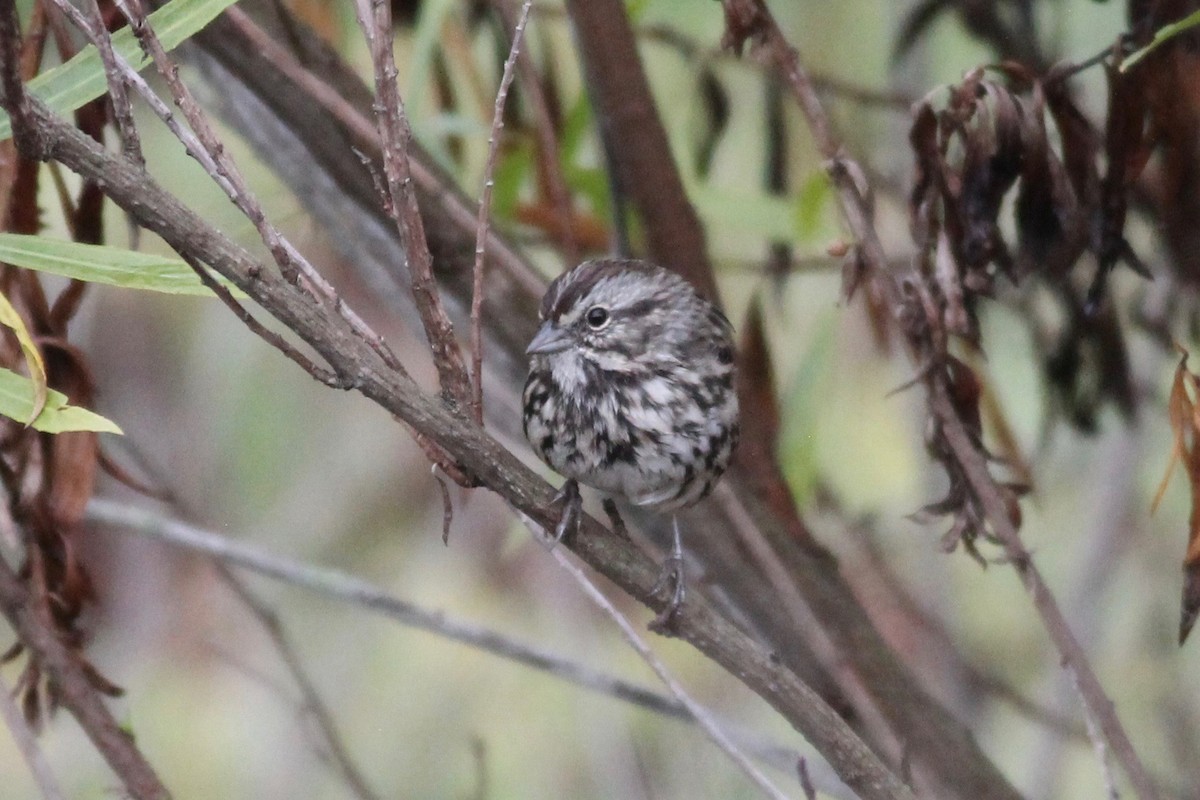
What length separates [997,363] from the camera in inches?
201

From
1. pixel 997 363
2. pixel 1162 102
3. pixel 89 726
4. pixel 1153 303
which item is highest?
pixel 1162 102

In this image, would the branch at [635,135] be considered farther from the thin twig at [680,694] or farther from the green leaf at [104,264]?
the green leaf at [104,264]

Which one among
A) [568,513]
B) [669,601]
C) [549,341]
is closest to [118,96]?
[568,513]

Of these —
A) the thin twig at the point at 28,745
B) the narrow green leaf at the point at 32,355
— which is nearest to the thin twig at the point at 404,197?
the narrow green leaf at the point at 32,355

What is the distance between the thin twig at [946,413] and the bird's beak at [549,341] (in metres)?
0.63

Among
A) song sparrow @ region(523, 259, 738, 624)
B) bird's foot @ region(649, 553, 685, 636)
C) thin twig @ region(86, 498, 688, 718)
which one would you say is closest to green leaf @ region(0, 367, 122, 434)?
bird's foot @ region(649, 553, 685, 636)

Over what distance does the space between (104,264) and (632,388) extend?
4.47ft

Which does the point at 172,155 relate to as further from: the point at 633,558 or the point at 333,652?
the point at 633,558

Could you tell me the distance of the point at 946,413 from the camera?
2.74 metres

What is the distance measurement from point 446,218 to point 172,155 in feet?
6.39

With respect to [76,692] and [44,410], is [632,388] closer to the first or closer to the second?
[76,692]

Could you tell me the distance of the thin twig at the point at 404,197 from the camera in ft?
5.73

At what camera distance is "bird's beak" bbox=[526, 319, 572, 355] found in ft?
10.1

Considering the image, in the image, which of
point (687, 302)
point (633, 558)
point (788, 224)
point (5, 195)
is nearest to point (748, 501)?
point (687, 302)
